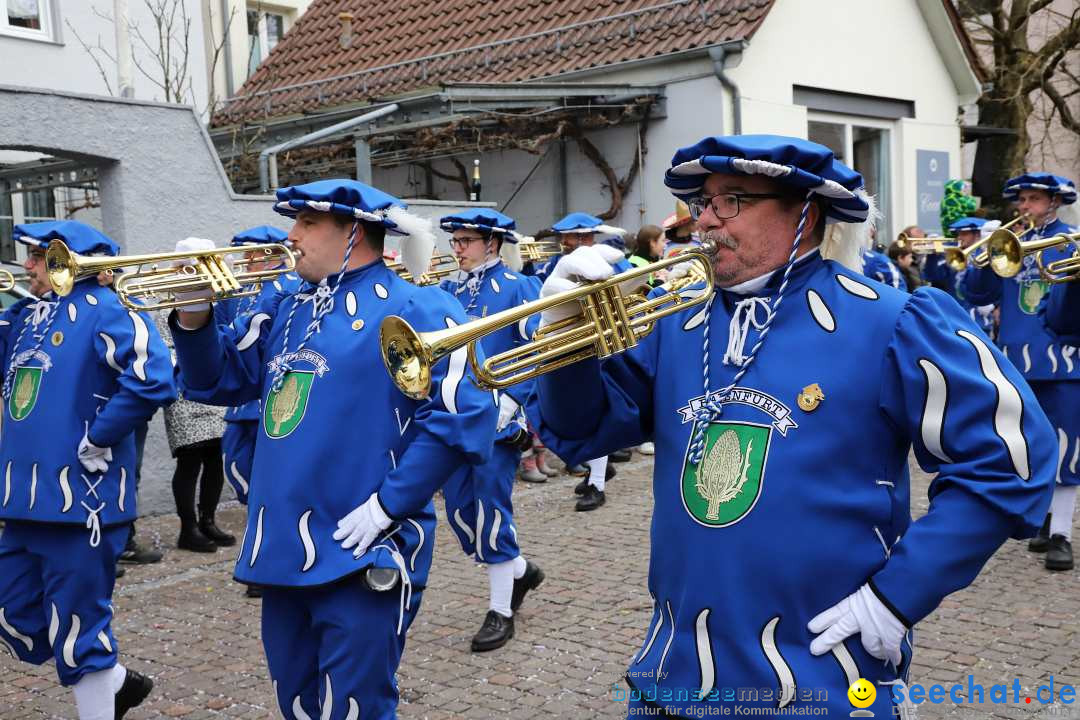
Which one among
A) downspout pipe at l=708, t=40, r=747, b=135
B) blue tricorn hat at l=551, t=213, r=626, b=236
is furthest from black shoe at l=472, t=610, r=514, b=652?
downspout pipe at l=708, t=40, r=747, b=135

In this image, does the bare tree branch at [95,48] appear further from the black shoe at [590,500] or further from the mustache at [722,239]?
the mustache at [722,239]

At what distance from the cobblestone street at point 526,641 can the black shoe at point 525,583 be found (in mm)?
107

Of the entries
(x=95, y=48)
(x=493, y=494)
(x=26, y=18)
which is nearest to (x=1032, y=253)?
(x=493, y=494)

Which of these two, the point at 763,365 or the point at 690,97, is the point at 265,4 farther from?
the point at 763,365

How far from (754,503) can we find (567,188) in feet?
40.9

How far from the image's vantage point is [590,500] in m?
8.80

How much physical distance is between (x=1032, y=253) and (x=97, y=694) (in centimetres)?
534

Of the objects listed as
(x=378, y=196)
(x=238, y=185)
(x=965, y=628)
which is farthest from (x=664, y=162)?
(x=378, y=196)

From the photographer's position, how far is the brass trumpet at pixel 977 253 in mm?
7180

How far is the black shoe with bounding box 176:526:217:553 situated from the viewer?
7.86 m

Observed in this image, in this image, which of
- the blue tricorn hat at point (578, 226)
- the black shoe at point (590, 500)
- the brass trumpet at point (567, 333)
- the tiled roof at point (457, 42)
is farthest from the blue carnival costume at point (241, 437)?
the tiled roof at point (457, 42)

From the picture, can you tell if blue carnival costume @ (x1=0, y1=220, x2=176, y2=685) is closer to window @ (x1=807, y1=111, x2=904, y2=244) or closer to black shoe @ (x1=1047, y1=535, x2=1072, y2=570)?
black shoe @ (x1=1047, y1=535, x2=1072, y2=570)

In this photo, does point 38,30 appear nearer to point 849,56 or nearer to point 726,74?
point 726,74

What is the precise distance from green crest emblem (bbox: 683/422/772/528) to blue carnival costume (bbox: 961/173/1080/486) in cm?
490
